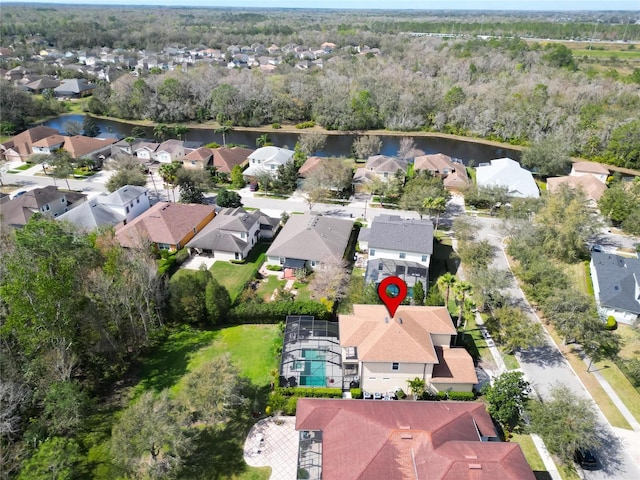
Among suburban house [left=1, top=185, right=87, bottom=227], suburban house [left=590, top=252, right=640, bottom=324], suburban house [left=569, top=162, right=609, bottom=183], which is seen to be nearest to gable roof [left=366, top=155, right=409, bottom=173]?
suburban house [left=569, top=162, right=609, bottom=183]

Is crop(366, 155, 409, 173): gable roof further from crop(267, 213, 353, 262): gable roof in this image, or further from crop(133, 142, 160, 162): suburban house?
crop(133, 142, 160, 162): suburban house

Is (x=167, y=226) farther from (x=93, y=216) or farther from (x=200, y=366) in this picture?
(x=200, y=366)

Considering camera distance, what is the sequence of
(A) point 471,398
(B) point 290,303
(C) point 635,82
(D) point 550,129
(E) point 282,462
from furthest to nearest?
(C) point 635,82
(D) point 550,129
(B) point 290,303
(A) point 471,398
(E) point 282,462

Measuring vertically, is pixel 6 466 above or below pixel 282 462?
above

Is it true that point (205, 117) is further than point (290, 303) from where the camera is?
Yes

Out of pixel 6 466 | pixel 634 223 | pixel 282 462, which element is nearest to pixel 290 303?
pixel 282 462

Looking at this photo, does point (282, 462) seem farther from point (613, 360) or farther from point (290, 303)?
point (613, 360)

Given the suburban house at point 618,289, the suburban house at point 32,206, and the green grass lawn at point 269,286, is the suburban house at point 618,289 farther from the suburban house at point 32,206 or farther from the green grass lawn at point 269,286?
the suburban house at point 32,206
